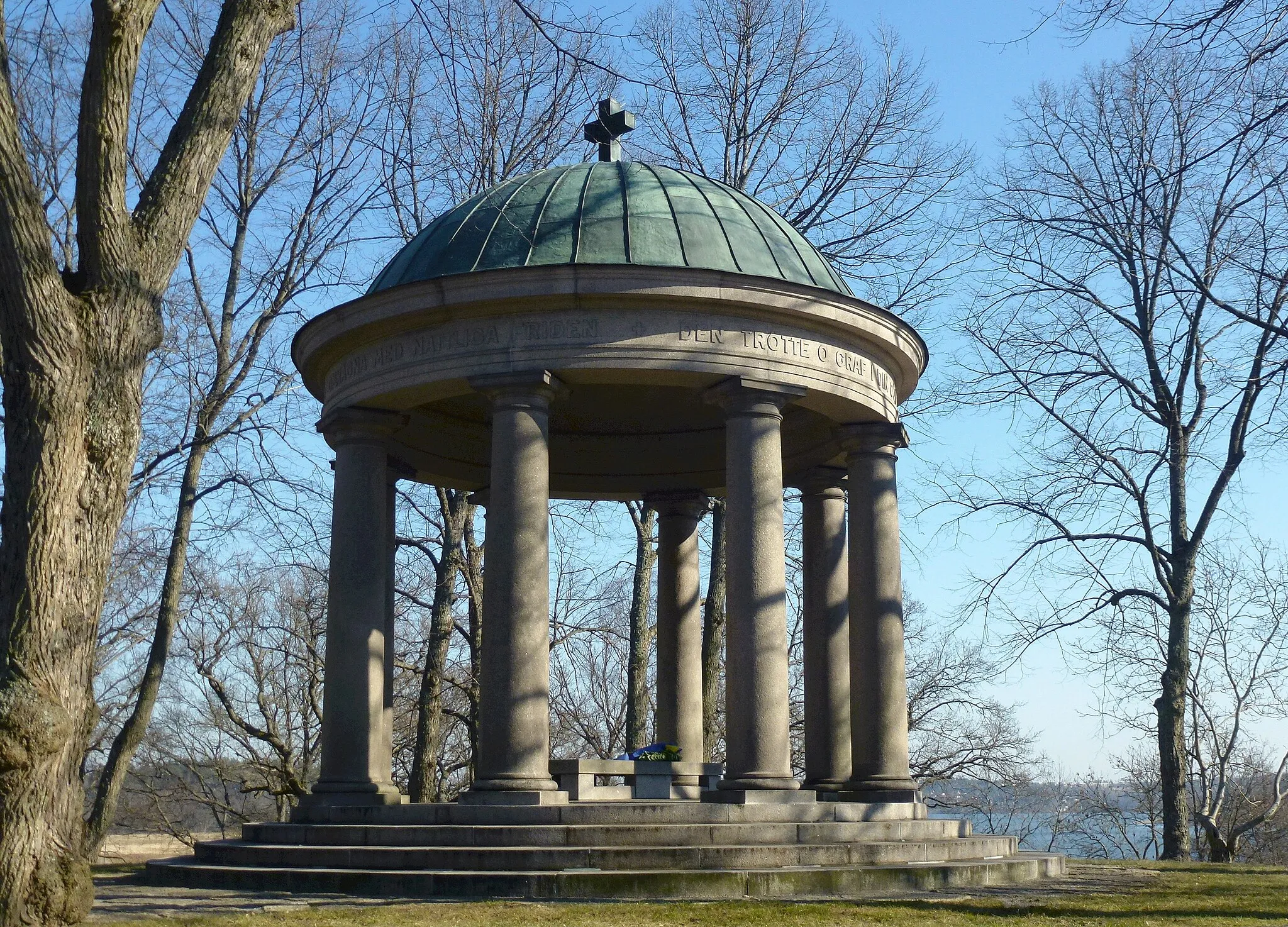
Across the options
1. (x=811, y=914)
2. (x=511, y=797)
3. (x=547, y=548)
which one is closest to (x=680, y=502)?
(x=547, y=548)

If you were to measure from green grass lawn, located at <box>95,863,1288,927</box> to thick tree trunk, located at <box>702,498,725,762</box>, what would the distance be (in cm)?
1696

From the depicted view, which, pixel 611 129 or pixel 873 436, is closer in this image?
pixel 873 436

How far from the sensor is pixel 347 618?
2044 centimetres

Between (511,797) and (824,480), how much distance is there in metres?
9.00

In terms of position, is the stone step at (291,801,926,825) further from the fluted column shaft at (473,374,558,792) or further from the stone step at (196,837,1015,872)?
the stone step at (196,837,1015,872)

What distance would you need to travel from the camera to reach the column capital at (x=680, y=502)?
26500 mm

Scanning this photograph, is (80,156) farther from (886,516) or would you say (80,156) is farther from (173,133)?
(886,516)

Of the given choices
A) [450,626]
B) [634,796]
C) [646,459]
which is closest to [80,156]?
[634,796]

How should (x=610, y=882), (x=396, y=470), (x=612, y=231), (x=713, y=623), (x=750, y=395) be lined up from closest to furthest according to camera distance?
(x=610, y=882), (x=750, y=395), (x=612, y=231), (x=396, y=470), (x=713, y=623)

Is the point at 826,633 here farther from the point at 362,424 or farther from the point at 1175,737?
the point at 1175,737

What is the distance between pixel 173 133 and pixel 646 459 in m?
15.0

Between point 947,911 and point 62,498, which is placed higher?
point 62,498

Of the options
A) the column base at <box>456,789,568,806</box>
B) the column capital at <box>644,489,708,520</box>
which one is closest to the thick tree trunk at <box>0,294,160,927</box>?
the column base at <box>456,789,568,806</box>

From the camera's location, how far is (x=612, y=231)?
19953mm
